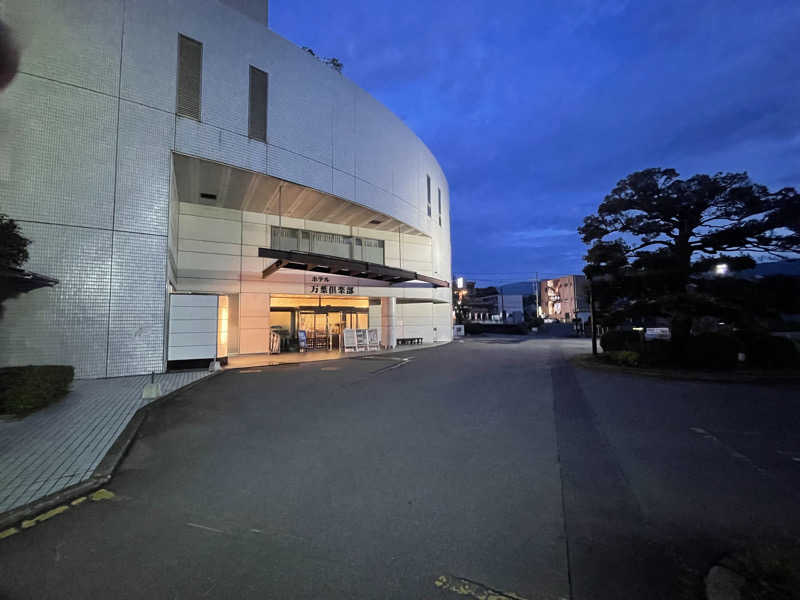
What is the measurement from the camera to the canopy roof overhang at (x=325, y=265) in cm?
1235

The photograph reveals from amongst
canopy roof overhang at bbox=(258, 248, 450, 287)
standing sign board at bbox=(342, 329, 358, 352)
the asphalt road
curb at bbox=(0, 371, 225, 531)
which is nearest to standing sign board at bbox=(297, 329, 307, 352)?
standing sign board at bbox=(342, 329, 358, 352)

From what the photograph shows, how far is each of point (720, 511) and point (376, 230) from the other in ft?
61.1

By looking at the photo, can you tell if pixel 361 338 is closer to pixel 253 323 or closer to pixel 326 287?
pixel 326 287

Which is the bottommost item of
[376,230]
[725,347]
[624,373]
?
[624,373]

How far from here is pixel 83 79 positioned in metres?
9.38

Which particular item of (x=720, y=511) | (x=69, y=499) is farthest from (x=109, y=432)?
(x=720, y=511)

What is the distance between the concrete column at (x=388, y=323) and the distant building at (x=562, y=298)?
43.1m

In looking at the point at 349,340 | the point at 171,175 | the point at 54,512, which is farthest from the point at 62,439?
the point at 349,340

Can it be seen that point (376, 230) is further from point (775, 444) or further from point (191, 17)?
point (775, 444)

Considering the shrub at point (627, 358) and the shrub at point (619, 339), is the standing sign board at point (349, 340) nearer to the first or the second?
the shrub at point (627, 358)

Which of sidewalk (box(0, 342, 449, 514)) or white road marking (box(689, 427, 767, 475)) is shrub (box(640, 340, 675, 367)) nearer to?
white road marking (box(689, 427, 767, 475))

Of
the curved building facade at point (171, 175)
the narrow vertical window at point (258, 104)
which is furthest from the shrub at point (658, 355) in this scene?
the narrow vertical window at point (258, 104)

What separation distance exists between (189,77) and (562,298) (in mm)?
60345

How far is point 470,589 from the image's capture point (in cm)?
216
